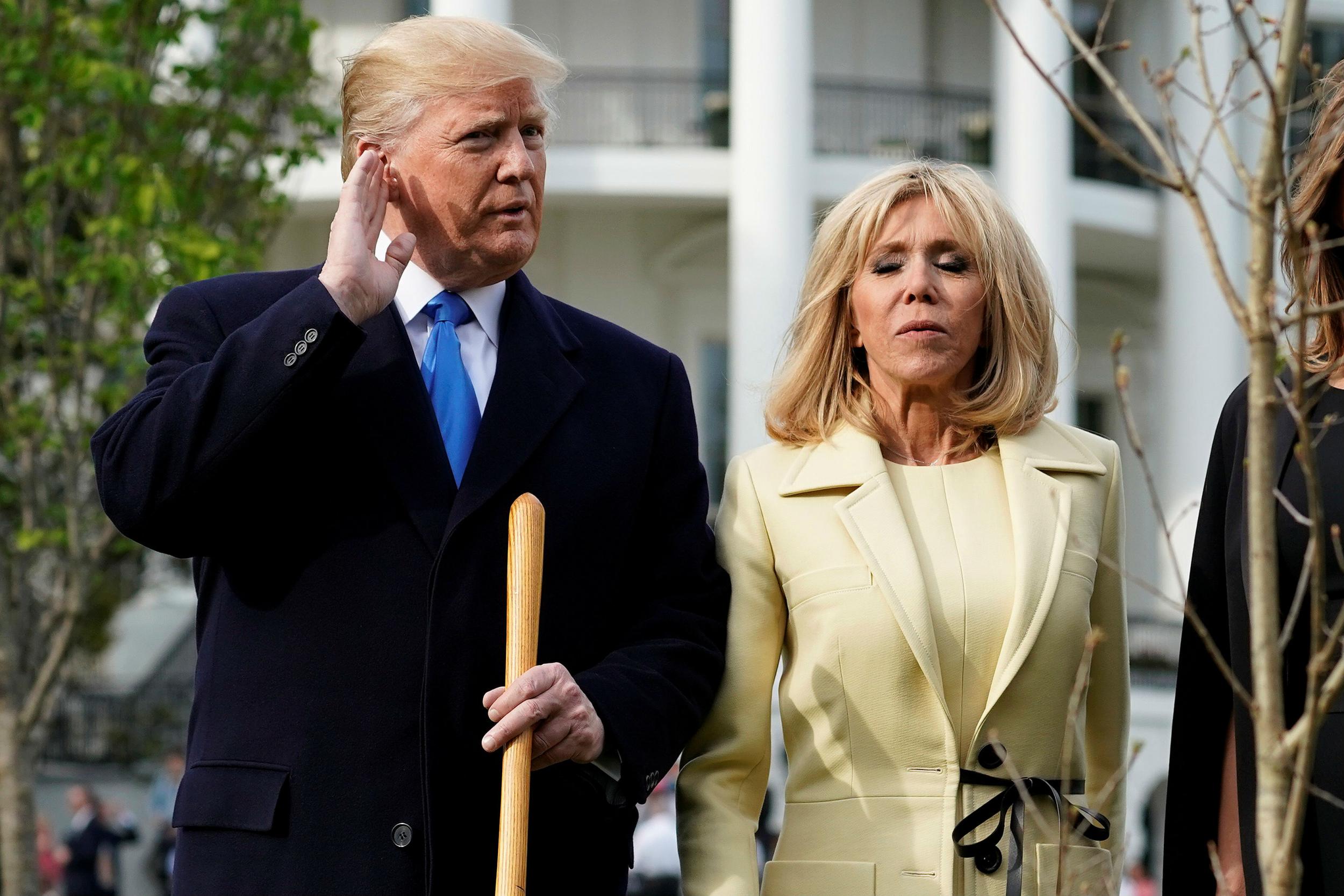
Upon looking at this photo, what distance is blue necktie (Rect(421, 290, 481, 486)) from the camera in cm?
333

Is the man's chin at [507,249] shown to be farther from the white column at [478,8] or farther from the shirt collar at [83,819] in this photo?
the white column at [478,8]

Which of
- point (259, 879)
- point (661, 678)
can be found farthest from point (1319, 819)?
point (259, 879)

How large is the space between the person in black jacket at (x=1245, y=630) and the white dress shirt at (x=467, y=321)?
1.33m

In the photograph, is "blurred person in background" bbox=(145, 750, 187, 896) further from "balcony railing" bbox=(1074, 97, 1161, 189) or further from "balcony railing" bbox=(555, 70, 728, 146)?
"balcony railing" bbox=(1074, 97, 1161, 189)

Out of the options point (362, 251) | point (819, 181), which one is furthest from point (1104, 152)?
point (362, 251)

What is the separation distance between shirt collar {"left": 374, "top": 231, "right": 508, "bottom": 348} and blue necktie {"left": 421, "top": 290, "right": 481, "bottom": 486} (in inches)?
1.0

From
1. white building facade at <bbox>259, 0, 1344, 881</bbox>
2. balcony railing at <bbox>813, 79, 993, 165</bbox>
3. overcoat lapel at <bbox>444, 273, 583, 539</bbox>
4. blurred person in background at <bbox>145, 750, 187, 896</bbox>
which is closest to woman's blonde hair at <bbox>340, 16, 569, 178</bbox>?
overcoat lapel at <bbox>444, 273, 583, 539</bbox>

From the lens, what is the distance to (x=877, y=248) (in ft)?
11.9

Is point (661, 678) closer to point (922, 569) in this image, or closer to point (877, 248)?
point (922, 569)

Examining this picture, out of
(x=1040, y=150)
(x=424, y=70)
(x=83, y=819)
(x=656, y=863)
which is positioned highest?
(x=1040, y=150)

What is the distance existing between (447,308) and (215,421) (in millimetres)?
590

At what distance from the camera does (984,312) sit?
3650mm

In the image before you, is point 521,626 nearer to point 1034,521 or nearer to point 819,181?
point 1034,521

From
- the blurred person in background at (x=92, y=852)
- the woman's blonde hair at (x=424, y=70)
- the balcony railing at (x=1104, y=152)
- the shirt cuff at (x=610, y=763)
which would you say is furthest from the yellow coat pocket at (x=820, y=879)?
the balcony railing at (x=1104, y=152)
